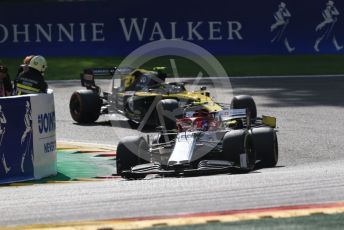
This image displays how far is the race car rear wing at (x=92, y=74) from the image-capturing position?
18141mm

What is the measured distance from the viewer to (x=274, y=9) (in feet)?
89.8

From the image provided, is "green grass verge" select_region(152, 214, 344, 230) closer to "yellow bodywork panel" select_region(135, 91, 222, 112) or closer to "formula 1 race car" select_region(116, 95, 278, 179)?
"formula 1 race car" select_region(116, 95, 278, 179)

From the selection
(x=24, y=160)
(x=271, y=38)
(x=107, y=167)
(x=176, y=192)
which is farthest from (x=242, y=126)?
(x=271, y=38)

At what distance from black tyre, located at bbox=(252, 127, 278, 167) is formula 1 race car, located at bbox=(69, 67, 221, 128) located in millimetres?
3421

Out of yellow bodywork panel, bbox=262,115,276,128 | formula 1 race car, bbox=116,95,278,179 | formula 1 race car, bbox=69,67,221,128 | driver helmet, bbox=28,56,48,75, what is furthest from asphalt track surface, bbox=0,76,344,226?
formula 1 race car, bbox=69,67,221,128

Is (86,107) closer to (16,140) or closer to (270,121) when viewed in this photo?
(270,121)

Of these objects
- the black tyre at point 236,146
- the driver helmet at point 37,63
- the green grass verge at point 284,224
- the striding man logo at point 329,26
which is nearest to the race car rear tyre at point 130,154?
the black tyre at point 236,146

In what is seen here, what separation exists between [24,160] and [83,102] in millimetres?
6158

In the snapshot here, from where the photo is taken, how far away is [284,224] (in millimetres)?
6898

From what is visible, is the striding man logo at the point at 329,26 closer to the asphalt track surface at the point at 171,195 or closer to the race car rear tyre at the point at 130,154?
the asphalt track surface at the point at 171,195

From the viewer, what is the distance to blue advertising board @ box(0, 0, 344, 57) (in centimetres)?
2731

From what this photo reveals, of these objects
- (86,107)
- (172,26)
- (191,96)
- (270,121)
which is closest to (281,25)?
(172,26)

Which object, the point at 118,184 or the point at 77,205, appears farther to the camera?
the point at 118,184

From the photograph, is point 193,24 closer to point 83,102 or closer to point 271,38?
point 271,38
